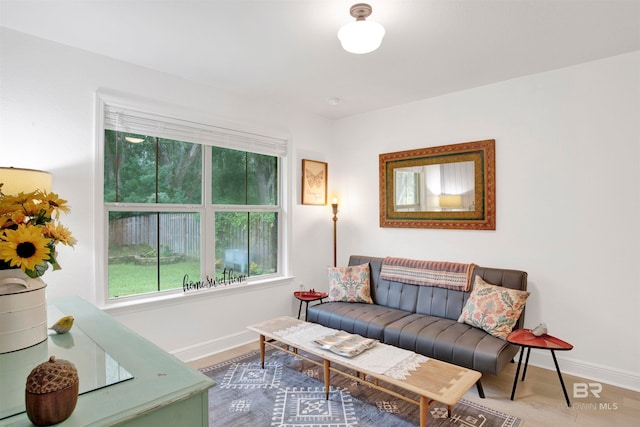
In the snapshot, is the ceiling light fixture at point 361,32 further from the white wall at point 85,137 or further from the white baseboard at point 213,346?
the white baseboard at point 213,346

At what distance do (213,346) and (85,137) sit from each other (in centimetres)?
207

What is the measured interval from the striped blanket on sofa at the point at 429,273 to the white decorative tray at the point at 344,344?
1.11m

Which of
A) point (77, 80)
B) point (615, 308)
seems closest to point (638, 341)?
point (615, 308)

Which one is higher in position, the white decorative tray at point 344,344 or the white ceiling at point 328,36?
the white ceiling at point 328,36

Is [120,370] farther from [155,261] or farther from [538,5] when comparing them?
[538,5]

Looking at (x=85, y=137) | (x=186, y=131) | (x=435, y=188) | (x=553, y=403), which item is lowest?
(x=553, y=403)

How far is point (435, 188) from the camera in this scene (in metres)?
3.65

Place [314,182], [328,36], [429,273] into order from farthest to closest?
[314,182]
[429,273]
[328,36]

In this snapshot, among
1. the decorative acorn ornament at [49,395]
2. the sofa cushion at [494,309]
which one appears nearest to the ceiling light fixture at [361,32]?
the decorative acorn ornament at [49,395]

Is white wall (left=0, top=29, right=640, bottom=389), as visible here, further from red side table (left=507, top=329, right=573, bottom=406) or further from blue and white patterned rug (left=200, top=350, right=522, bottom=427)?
blue and white patterned rug (left=200, top=350, right=522, bottom=427)

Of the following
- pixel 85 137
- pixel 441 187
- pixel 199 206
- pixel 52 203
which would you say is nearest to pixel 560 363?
pixel 441 187

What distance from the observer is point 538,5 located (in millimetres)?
2035

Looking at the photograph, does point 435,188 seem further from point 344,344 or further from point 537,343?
point 344,344

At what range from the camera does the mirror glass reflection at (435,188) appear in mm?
3455
